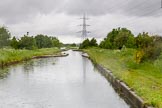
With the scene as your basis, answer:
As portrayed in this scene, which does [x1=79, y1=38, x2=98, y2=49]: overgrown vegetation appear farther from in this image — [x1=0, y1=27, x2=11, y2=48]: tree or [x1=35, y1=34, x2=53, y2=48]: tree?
[x1=0, y1=27, x2=11, y2=48]: tree

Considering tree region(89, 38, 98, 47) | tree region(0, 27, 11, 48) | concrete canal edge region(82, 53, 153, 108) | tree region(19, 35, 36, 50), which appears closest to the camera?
concrete canal edge region(82, 53, 153, 108)

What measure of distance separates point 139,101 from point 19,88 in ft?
28.2

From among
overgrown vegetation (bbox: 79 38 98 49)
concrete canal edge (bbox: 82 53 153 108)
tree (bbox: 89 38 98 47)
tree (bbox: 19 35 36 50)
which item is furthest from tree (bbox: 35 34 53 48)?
concrete canal edge (bbox: 82 53 153 108)

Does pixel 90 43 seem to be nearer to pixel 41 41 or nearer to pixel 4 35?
pixel 41 41

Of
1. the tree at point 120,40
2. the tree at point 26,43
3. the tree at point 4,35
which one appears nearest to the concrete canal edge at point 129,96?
the tree at point 120,40

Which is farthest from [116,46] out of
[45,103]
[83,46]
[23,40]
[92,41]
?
[45,103]

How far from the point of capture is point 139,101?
12.2 m

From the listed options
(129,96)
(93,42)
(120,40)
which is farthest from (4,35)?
(129,96)

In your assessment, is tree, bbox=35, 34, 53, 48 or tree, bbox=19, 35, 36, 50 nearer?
tree, bbox=19, 35, 36, 50

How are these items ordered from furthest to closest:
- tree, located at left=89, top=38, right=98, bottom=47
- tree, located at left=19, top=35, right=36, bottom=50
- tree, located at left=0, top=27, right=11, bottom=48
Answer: tree, located at left=89, top=38, right=98, bottom=47, tree, located at left=19, top=35, right=36, bottom=50, tree, located at left=0, top=27, right=11, bottom=48

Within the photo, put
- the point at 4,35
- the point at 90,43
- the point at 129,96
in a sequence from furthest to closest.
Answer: the point at 90,43 → the point at 4,35 → the point at 129,96

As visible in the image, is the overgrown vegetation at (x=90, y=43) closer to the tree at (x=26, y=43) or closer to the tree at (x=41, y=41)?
the tree at (x=41, y=41)

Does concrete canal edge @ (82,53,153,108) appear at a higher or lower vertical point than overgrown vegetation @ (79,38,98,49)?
lower

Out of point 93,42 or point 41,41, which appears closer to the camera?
point 93,42
